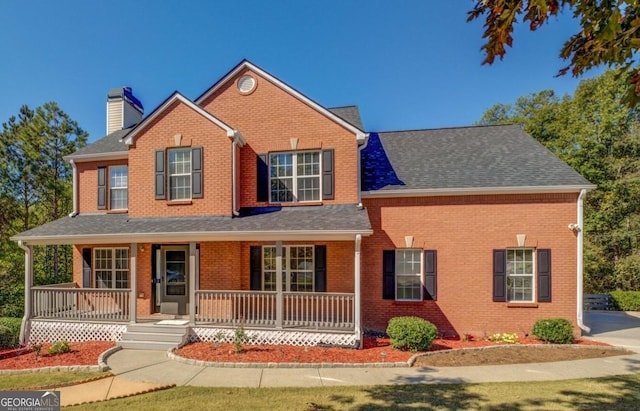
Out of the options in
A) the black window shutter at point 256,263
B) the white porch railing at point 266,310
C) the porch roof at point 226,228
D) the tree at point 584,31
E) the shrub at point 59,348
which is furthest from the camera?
the black window shutter at point 256,263

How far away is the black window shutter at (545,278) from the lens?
34.6 feet

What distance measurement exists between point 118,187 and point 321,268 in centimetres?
862

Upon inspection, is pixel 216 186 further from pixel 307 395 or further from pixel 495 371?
pixel 495 371

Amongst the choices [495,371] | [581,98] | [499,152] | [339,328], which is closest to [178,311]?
[339,328]

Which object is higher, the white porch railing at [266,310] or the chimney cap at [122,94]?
the chimney cap at [122,94]

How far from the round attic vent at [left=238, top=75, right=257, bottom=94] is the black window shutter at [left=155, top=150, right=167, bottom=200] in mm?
3674

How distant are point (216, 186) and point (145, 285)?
4.44 metres

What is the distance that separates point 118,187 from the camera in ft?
42.9

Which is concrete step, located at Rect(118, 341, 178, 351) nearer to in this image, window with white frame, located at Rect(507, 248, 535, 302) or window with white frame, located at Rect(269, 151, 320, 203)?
window with white frame, located at Rect(269, 151, 320, 203)

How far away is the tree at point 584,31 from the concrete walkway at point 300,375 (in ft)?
20.5

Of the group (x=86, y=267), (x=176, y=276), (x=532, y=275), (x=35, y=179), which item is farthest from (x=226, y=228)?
(x=35, y=179)

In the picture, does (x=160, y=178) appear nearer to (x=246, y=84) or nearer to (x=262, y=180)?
(x=262, y=180)

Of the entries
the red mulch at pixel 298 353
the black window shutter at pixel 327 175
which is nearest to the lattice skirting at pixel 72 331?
the red mulch at pixel 298 353

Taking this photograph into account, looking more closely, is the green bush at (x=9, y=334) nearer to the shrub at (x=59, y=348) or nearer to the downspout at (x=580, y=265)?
the shrub at (x=59, y=348)
